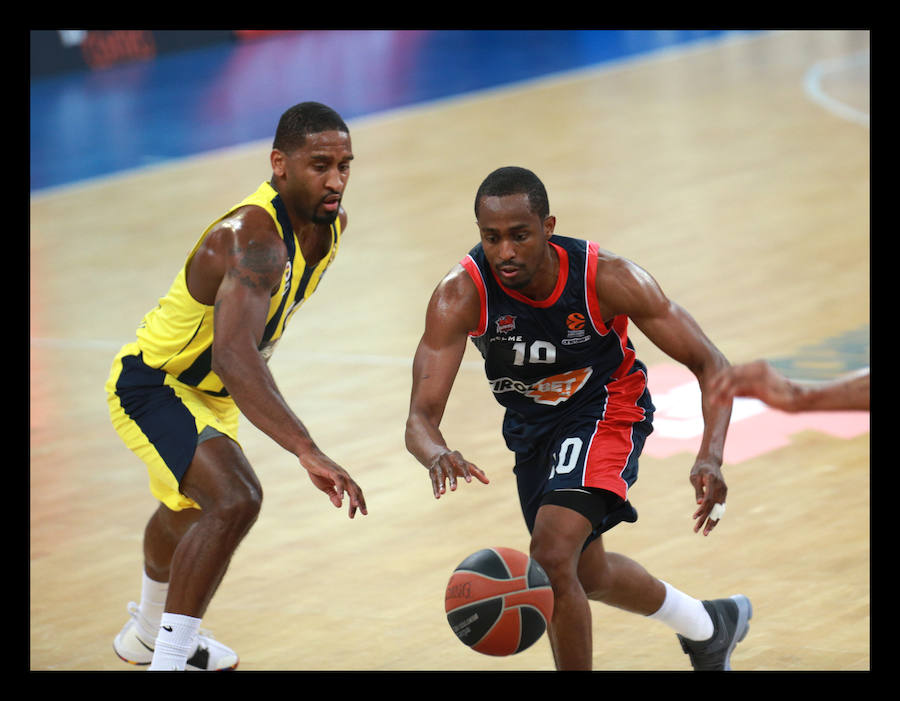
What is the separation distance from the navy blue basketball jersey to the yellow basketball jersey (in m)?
0.74

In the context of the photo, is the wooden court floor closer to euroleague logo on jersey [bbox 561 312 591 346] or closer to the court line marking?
the court line marking

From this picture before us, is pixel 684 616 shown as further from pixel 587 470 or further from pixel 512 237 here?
pixel 512 237

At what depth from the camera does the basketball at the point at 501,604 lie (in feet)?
15.5

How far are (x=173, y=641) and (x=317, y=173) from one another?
1.80m

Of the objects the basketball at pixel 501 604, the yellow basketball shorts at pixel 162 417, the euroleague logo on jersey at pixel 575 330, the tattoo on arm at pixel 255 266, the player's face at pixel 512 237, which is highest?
the player's face at pixel 512 237

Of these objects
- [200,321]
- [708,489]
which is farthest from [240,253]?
[708,489]

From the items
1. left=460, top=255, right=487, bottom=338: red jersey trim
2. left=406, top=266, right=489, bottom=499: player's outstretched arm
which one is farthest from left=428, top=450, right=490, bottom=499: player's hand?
left=460, top=255, right=487, bottom=338: red jersey trim

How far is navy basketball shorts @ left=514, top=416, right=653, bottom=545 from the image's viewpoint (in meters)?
5.13

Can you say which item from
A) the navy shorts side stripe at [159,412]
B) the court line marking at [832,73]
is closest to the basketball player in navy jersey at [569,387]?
the navy shorts side stripe at [159,412]

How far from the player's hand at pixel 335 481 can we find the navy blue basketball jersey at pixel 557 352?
78 cm

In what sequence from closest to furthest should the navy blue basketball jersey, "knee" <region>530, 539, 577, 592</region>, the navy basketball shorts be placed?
"knee" <region>530, 539, 577, 592</region> < the navy basketball shorts < the navy blue basketball jersey

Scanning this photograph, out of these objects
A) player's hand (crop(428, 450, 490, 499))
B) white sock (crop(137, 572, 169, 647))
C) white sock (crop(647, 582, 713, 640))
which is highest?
player's hand (crop(428, 450, 490, 499))

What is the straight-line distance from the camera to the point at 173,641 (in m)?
5.20

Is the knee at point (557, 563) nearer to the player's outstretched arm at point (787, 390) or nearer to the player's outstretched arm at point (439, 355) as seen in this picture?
the player's outstretched arm at point (439, 355)
